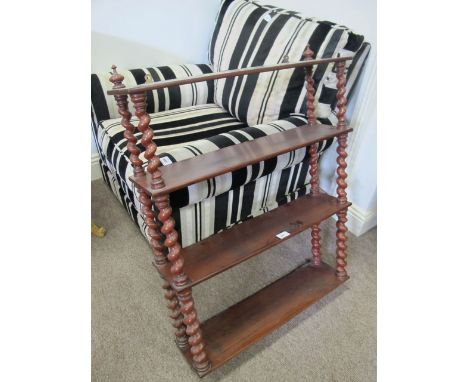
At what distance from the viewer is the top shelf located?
757mm

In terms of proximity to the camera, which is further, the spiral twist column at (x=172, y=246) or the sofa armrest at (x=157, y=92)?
the sofa armrest at (x=157, y=92)

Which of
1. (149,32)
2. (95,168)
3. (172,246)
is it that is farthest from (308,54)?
(95,168)

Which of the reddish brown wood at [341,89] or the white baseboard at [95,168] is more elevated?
the reddish brown wood at [341,89]

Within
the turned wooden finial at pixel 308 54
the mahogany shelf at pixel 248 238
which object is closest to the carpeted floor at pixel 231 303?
the mahogany shelf at pixel 248 238

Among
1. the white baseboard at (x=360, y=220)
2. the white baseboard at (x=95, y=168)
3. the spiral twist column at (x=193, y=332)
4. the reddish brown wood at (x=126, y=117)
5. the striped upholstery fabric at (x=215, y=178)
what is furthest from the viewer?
the white baseboard at (x=95, y=168)

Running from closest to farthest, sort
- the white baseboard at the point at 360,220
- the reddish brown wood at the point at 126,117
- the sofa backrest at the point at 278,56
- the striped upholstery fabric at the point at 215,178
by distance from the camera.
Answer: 1. the reddish brown wood at the point at 126,117
2. the striped upholstery fabric at the point at 215,178
3. the sofa backrest at the point at 278,56
4. the white baseboard at the point at 360,220

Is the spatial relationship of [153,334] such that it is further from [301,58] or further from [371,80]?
[371,80]

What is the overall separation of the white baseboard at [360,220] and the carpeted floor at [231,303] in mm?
38

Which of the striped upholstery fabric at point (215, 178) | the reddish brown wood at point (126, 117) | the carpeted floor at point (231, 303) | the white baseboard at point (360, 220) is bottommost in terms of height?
the carpeted floor at point (231, 303)

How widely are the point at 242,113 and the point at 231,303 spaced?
2.52ft

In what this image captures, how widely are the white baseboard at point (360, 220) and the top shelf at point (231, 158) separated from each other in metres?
0.55

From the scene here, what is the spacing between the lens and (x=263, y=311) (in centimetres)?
109

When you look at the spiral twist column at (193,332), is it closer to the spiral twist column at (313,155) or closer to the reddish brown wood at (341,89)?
the spiral twist column at (313,155)

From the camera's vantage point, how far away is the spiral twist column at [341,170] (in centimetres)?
100
